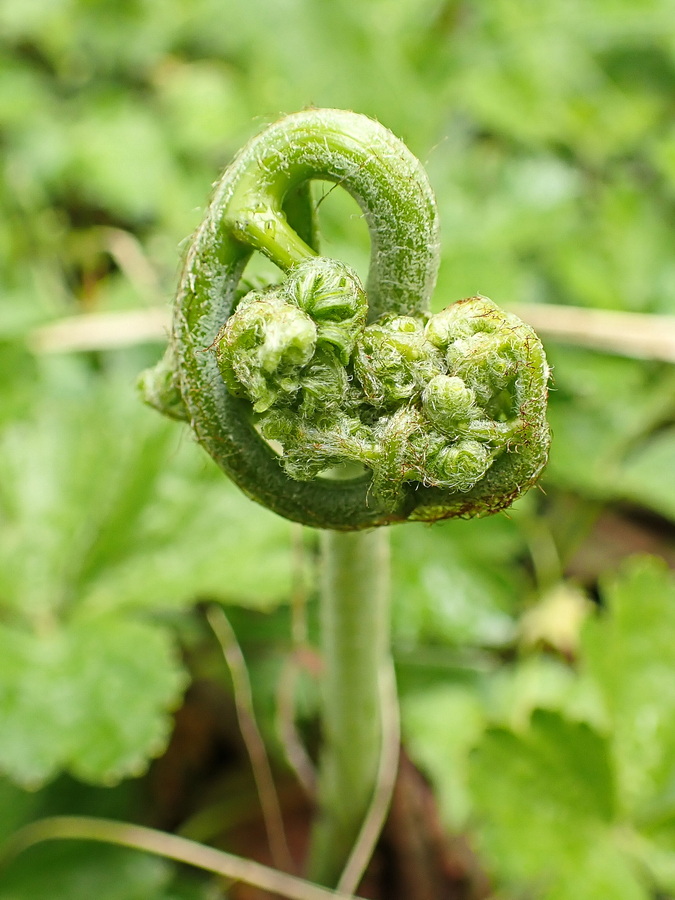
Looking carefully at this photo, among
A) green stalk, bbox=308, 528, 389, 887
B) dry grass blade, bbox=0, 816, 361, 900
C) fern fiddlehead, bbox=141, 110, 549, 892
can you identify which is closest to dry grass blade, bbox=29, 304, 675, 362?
green stalk, bbox=308, 528, 389, 887

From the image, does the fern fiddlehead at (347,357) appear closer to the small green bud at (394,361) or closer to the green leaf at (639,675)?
the small green bud at (394,361)

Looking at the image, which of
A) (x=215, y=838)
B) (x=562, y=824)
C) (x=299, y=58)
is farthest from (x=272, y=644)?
(x=299, y=58)

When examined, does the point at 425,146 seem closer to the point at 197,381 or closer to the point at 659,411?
the point at 659,411

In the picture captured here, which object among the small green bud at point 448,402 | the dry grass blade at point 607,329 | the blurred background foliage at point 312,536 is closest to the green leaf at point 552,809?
the blurred background foliage at point 312,536

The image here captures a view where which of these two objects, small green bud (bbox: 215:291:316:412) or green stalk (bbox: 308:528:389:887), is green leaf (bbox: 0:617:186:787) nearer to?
green stalk (bbox: 308:528:389:887)

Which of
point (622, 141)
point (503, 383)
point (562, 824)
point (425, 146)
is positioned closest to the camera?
point (503, 383)

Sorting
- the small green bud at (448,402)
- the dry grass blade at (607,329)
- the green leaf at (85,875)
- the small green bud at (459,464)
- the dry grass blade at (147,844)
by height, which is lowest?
the green leaf at (85,875)

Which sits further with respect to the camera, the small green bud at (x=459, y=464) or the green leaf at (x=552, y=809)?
the green leaf at (x=552, y=809)
